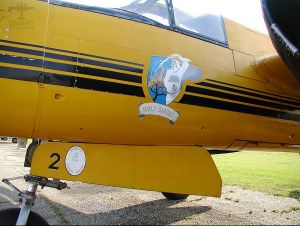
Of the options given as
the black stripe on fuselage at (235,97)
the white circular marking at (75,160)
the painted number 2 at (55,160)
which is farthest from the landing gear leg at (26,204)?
the black stripe on fuselage at (235,97)

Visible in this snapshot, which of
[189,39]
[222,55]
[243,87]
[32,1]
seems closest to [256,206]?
[243,87]

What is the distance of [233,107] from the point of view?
430cm

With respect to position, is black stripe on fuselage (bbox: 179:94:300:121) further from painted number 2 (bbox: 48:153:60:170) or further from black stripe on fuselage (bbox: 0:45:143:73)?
painted number 2 (bbox: 48:153:60:170)

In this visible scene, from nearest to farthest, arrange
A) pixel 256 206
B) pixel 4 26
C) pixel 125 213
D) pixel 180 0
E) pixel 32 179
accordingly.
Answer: pixel 4 26
pixel 32 179
pixel 180 0
pixel 125 213
pixel 256 206

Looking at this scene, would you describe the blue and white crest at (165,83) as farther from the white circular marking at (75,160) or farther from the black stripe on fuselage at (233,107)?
the white circular marking at (75,160)

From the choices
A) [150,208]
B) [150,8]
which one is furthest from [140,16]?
[150,208]

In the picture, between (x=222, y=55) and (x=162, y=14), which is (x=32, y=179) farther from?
(x=222, y=55)

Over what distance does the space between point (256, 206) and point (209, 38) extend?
10.9 feet

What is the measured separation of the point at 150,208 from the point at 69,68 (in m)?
3.52

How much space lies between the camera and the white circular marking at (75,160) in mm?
3316

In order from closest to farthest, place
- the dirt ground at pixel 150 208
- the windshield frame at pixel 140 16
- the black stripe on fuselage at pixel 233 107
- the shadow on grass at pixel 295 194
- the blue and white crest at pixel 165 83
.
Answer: the windshield frame at pixel 140 16 < the blue and white crest at pixel 165 83 < the black stripe on fuselage at pixel 233 107 < the dirt ground at pixel 150 208 < the shadow on grass at pixel 295 194

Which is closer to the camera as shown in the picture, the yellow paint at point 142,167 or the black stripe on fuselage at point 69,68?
the black stripe on fuselage at point 69,68

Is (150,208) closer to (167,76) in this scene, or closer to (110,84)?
(167,76)

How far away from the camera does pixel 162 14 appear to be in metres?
4.13
